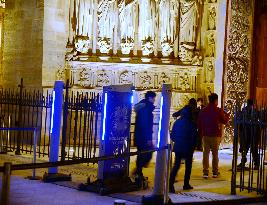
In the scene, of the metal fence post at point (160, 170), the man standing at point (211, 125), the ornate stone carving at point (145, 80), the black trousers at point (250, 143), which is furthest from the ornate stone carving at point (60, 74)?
the metal fence post at point (160, 170)

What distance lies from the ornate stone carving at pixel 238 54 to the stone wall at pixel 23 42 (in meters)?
5.67

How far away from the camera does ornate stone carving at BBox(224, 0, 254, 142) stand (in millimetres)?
17594

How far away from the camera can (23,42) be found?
1725 centimetres

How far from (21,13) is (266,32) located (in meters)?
7.86

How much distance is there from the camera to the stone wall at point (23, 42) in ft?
55.6

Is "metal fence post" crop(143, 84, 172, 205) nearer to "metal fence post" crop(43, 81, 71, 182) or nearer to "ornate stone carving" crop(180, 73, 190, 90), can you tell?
Result: "metal fence post" crop(43, 81, 71, 182)

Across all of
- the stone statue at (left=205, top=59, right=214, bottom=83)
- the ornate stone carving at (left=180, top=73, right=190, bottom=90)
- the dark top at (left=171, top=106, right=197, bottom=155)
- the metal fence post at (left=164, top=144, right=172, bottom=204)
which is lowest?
the metal fence post at (left=164, top=144, right=172, bottom=204)

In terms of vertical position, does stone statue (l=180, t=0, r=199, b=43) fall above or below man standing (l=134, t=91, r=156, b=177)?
above

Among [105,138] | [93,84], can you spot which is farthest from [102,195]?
[93,84]

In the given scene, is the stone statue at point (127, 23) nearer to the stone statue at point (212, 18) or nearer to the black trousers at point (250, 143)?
the stone statue at point (212, 18)

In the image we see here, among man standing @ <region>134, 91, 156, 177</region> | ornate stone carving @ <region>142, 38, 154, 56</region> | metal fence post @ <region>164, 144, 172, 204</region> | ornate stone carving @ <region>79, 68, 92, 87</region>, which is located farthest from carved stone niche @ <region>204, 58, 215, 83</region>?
metal fence post @ <region>164, 144, 172, 204</region>

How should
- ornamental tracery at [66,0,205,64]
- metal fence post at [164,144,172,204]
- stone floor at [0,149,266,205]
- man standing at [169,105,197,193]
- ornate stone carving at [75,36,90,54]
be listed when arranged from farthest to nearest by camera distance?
ornamental tracery at [66,0,205,64] < ornate stone carving at [75,36,90,54] < man standing at [169,105,197,193] < stone floor at [0,149,266,205] < metal fence post at [164,144,172,204]

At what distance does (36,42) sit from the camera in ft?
55.7

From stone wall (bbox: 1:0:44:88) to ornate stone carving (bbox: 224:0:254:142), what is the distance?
18.6 feet
